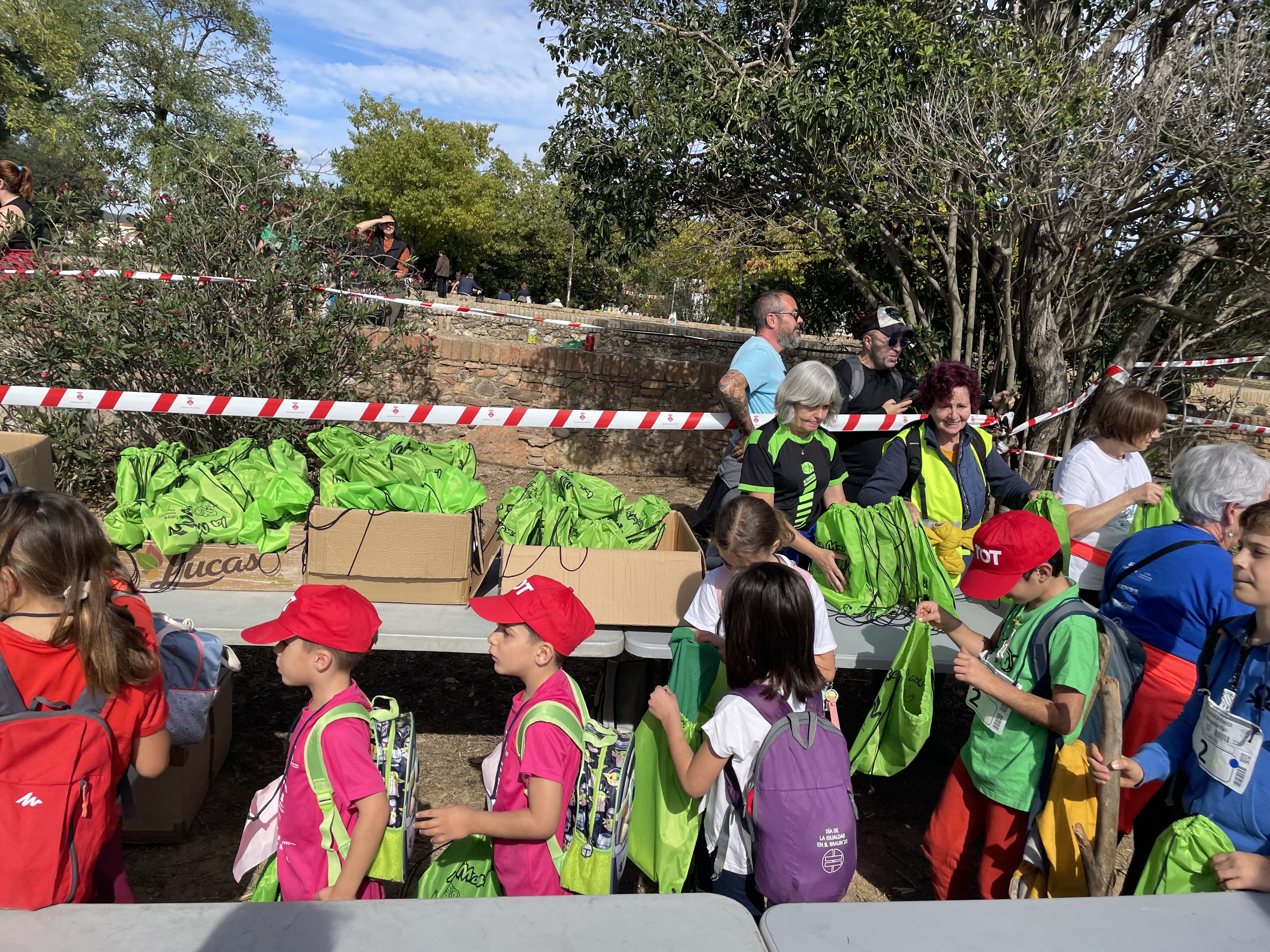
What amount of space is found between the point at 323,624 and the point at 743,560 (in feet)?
4.07

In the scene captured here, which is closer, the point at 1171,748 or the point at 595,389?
the point at 1171,748

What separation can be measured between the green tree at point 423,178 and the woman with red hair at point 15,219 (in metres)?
27.2

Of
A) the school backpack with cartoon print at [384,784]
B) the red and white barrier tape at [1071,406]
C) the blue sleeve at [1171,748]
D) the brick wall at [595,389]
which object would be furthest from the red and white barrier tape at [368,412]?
the brick wall at [595,389]

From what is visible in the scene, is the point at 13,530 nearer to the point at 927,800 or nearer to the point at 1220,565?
the point at 1220,565

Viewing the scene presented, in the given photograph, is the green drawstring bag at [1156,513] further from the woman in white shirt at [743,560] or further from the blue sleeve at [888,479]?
the woman in white shirt at [743,560]

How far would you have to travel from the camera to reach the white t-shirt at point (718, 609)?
2.48 metres

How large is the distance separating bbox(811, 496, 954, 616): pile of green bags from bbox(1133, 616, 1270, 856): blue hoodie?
1.22 meters

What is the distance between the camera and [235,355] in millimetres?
6035

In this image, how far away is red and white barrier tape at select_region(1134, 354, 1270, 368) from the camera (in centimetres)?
617

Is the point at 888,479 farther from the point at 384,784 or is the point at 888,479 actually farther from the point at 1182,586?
the point at 384,784

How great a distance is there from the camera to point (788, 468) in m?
3.32

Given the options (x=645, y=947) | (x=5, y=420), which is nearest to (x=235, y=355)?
(x=5, y=420)

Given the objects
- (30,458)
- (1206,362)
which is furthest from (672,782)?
(1206,362)

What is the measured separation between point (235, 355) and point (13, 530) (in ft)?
15.3
